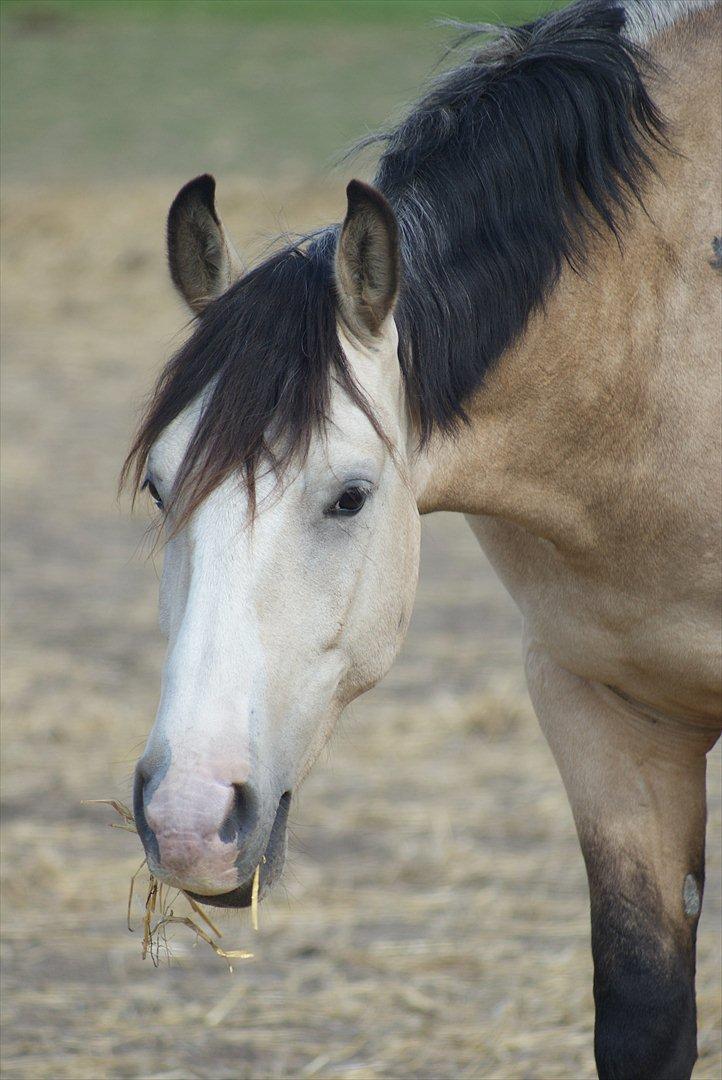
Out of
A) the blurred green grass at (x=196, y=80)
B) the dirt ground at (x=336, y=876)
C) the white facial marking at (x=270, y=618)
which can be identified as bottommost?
the dirt ground at (x=336, y=876)

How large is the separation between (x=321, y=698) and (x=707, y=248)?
41.7 inches

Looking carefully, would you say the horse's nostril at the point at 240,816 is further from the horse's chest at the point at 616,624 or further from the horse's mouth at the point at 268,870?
the horse's chest at the point at 616,624

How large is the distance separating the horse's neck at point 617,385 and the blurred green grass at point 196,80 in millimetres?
11301

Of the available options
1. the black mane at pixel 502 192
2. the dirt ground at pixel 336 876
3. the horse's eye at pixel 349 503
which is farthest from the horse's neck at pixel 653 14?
the horse's eye at pixel 349 503

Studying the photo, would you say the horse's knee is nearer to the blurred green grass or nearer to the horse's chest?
the horse's chest

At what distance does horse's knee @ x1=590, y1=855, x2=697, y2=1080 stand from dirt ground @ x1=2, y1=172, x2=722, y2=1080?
522 millimetres

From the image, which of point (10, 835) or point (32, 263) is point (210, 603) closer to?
point (10, 835)

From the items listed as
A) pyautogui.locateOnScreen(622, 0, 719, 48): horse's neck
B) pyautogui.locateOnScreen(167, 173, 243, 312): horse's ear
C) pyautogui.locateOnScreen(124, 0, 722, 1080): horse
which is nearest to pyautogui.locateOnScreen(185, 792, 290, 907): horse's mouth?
pyautogui.locateOnScreen(124, 0, 722, 1080): horse

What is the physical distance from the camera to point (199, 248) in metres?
2.29

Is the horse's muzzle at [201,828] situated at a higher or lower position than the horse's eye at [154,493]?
lower

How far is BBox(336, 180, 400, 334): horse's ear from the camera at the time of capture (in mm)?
2074

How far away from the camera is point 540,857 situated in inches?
174

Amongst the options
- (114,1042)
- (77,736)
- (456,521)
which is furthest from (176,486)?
(456,521)

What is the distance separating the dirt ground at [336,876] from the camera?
3430mm
